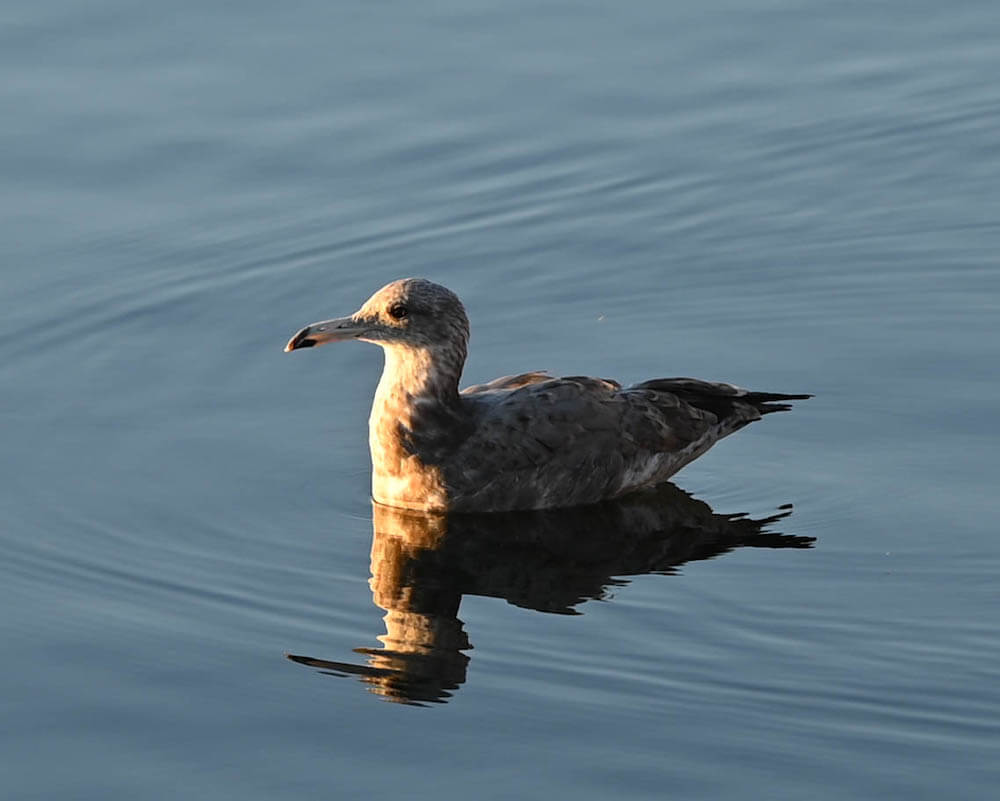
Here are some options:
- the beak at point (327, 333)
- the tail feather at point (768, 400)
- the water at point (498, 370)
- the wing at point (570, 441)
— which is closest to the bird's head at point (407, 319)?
the beak at point (327, 333)

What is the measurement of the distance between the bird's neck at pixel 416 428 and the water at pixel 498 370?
317mm

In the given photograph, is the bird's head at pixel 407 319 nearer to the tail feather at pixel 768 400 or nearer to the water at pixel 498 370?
the water at pixel 498 370

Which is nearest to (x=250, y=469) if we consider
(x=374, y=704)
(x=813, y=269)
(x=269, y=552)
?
(x=269, y=552)

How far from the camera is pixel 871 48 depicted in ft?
60.5

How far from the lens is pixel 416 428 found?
1352 centimetres

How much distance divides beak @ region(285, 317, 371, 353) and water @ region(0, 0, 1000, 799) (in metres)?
0.88

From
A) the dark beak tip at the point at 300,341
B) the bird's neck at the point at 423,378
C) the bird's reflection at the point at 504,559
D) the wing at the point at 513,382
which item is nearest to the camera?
the bird's reflection at the point at 504,559

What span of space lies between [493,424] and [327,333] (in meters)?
1.14

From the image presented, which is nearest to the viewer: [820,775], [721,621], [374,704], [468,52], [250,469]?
[820,775]

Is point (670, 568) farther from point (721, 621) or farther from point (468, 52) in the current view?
point (468, 52)

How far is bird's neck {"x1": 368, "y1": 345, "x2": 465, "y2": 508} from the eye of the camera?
44.0ft

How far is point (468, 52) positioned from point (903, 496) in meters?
6.78

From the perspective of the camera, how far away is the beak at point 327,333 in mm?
13172

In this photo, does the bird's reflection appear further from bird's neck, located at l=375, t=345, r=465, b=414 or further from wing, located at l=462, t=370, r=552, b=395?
wing, located at l=462, t=370, r=552, b=395
